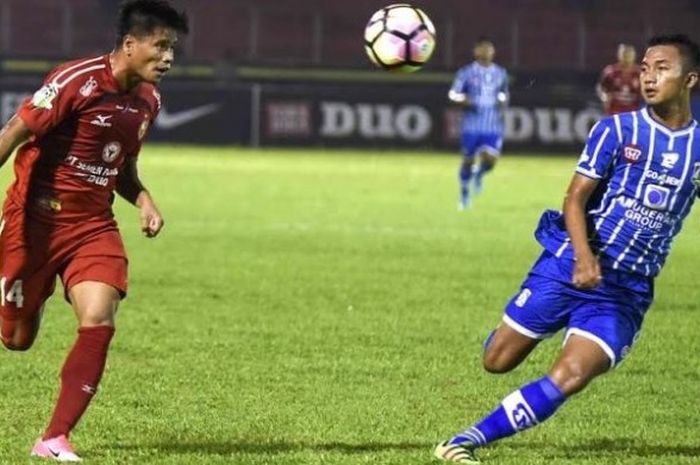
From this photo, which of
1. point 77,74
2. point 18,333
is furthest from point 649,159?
point 18,333

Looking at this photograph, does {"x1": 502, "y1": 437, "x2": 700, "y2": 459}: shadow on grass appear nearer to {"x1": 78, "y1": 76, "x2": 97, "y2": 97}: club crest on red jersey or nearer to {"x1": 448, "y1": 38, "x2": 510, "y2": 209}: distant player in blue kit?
{"x1": 78, "y1": 76, "x2": 97, "y2": 97}: club crest on red jersey

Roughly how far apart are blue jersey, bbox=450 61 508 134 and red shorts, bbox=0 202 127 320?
17555mm

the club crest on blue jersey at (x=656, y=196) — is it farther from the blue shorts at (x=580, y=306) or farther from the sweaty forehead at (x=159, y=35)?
the sweaty forehead at (x=159, y=35)

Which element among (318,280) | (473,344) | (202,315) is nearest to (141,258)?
(318,280)

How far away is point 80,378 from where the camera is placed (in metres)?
6.66

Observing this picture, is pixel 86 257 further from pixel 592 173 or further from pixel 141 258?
pixel 141 258

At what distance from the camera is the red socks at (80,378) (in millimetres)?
6633

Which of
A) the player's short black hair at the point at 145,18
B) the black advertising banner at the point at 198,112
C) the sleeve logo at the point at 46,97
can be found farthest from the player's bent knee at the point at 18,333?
the black advertising banner at the point at 198,112

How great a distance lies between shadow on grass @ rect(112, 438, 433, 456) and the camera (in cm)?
697

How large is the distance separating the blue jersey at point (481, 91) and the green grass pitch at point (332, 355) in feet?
13.1

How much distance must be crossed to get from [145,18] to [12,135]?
0.70 metres

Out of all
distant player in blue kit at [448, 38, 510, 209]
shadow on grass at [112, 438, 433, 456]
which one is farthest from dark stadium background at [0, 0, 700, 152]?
shadow on grass at [112, 438, 433, 456]

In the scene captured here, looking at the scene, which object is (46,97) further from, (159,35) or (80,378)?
(80,378)

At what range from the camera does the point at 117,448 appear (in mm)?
6996
